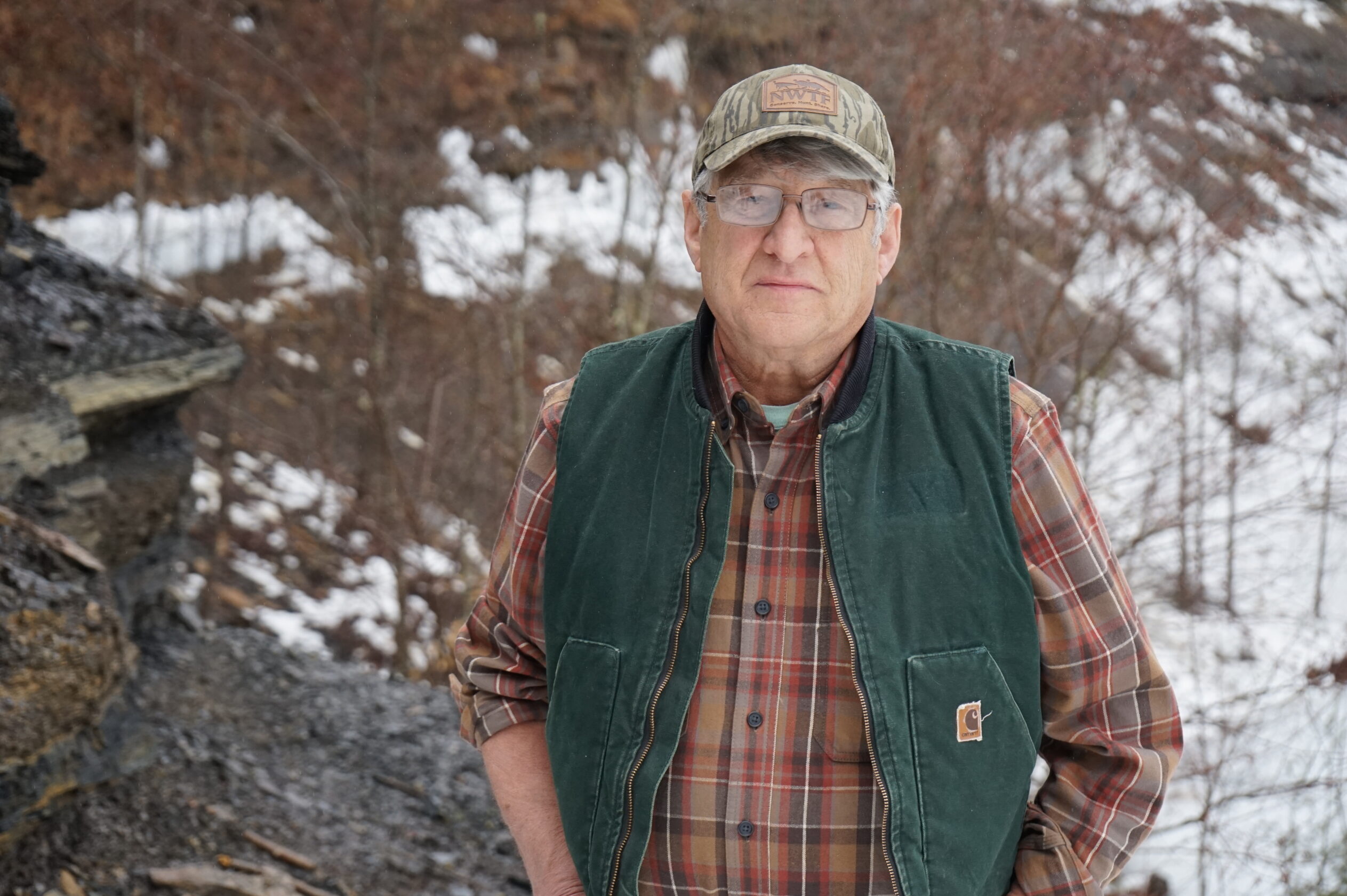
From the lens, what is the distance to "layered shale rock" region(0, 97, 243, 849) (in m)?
3.21

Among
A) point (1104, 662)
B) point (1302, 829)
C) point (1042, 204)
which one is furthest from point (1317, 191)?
point (1104, 662)

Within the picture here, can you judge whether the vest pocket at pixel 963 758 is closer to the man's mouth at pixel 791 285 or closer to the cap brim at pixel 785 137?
the man's mouth at pixel 791 285

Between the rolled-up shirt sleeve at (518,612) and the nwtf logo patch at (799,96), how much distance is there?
60 cm

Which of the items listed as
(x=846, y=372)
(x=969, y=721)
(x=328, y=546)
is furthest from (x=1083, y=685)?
(x=328, y=546)

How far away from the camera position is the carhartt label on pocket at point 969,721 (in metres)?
1.57

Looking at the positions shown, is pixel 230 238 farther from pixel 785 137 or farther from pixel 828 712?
pixel 828 712

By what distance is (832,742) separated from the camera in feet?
5.38

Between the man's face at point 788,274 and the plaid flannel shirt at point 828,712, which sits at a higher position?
the man's face at point 788,274

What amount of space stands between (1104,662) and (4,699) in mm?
2943

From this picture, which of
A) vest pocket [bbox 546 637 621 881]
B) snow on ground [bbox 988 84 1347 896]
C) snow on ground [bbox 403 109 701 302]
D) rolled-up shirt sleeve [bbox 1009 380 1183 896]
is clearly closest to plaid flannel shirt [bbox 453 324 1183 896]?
rolled-up shirt sleeve [bbox 1009 380 1183 896]

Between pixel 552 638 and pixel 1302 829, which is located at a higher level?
pixel 552 638

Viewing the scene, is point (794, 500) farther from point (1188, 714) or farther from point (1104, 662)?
point (1188, 714)

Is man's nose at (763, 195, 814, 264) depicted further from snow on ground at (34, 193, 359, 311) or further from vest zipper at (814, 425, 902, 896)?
snow on ground at (34, 193, 359, 311)

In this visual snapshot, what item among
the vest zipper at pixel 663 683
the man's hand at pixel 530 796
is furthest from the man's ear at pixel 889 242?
the man's hand at pixel 530 796
